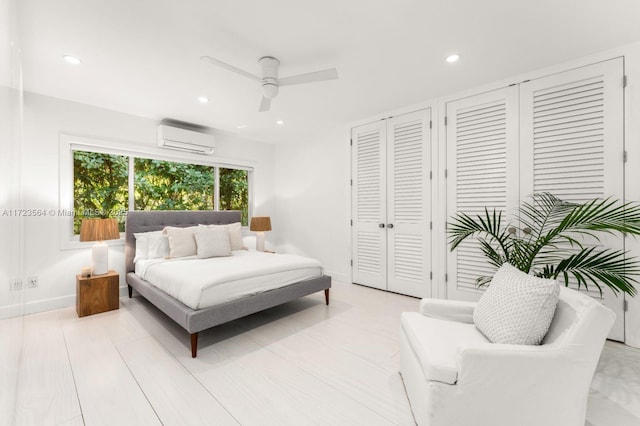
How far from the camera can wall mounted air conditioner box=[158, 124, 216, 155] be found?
3971 millimetres

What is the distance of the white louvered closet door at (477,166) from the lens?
2.95 m

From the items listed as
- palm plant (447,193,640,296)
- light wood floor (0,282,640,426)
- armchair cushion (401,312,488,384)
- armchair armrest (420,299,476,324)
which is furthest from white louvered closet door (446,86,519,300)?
armchair cushion (401,312,488,384)

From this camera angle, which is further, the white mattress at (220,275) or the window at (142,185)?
the window at (142,185)

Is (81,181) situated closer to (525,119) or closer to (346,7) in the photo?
(346,7)

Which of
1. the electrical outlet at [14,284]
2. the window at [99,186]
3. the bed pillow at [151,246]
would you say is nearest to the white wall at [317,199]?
the bed pillow at [151,246]

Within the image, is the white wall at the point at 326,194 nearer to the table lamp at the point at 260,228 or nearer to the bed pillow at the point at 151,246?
the table lamp at the point at 260,228

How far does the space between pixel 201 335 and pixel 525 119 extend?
3895mm

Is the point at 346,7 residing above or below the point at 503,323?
above

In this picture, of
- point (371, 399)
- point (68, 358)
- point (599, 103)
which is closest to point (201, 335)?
point (68, 358)

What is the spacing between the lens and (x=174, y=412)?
1.62 meters

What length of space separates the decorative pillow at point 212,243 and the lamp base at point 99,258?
1.01 metres

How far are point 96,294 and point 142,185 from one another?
164 cm

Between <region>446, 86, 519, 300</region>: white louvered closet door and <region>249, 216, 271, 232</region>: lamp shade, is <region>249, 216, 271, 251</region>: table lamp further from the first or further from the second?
<region>446, 86, 519, 300</region>: white louvered closet door

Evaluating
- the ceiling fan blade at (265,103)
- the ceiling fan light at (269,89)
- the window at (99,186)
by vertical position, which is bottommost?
the window at (99,186)
